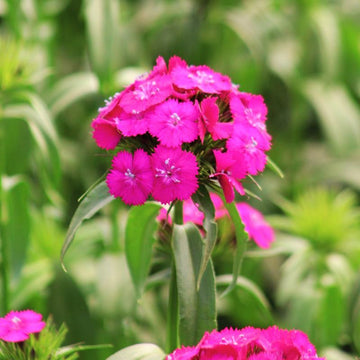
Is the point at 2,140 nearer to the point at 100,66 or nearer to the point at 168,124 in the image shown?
the point at 100,66

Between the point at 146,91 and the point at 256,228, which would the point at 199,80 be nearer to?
the point at 146,91

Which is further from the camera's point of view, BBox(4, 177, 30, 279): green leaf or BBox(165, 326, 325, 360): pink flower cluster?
BBox(4, 177, 30, 279): green leaf

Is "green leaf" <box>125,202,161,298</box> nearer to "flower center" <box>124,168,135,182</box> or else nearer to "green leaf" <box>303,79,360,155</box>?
"flower center" <box>124,168,135,182</box>

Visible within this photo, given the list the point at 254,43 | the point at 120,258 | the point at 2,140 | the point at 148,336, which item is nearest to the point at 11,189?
the point at 2,140

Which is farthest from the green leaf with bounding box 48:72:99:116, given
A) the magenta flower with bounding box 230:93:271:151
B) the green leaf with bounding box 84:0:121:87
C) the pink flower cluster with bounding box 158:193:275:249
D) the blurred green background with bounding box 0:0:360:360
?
the magenta flower with bounding box 230:93:271:151

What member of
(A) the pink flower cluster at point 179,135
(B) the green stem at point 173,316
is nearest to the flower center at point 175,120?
(A) the pink flower cluster at point 179,135
